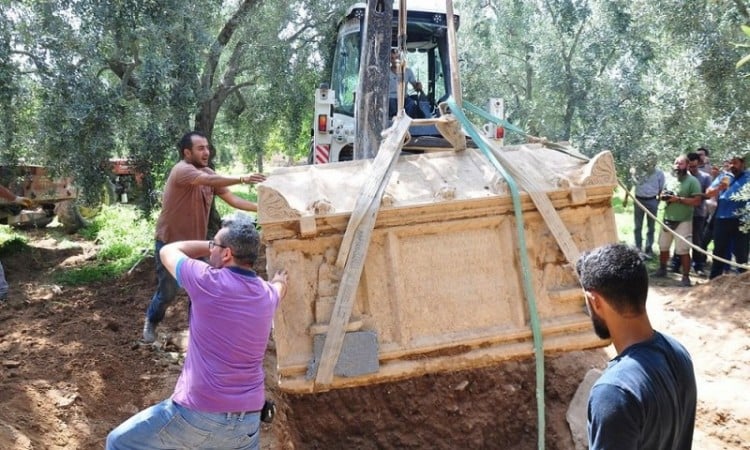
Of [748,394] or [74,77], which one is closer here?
[748,394]

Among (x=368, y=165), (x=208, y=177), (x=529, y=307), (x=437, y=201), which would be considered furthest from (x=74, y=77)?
(x=529, y=307)

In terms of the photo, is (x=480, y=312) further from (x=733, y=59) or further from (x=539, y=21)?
(x=539, y=21)

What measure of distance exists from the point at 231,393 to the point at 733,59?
7973 millimetres

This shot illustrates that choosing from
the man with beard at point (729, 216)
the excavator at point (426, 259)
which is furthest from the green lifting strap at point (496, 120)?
the man with beard at point (729, 216)

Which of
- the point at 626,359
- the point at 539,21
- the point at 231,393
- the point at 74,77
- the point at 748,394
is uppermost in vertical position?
the point at 539,21

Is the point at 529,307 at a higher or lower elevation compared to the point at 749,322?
higher

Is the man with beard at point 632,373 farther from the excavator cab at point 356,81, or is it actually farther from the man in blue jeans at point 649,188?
the man in blue jeans at point 649,188

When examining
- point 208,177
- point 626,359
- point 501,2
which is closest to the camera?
point 626,359

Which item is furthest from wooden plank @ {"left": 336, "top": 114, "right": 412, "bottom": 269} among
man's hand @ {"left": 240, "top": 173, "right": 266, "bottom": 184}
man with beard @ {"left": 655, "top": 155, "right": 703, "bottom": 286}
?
man with beard @ {"left": 655, "top": 155, "right": 703, "bottom": 286}

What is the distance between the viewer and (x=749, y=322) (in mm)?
5715

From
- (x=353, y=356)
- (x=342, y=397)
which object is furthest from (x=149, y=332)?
(x=353, y=356)

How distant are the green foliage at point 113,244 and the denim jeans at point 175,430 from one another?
497 cm

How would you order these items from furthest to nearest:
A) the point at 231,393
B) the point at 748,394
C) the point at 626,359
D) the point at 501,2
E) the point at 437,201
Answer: the point at 501,2 → the point at 748,394 → the point at 437,201 → the point at 231,393 → the point at 626,359

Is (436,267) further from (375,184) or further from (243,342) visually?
(243,342)
